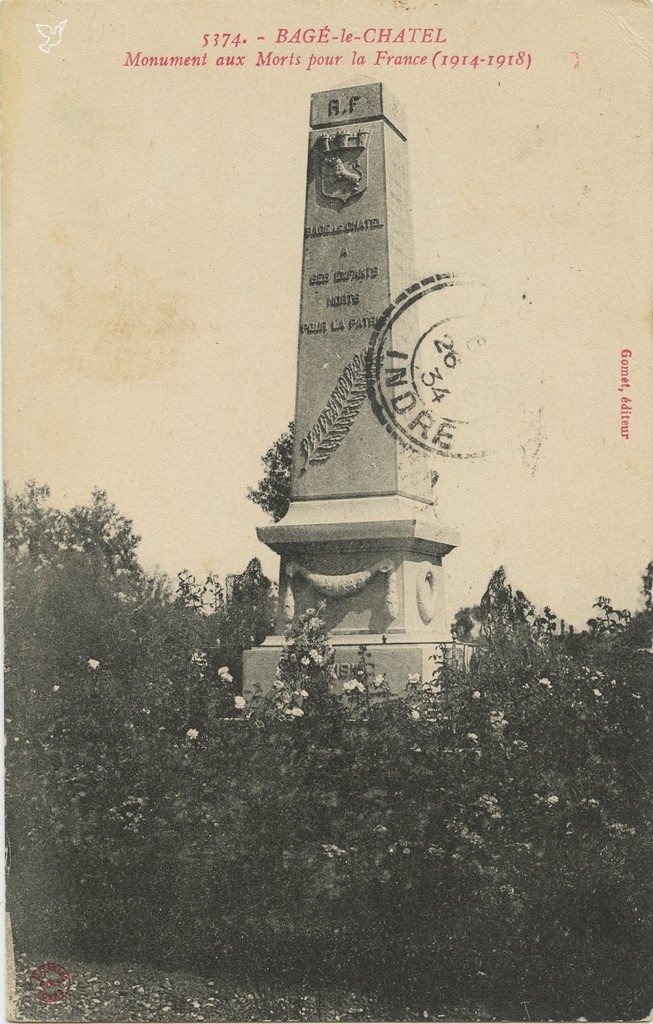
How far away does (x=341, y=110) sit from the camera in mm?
7539

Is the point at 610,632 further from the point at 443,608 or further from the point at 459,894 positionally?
the point at 459,894

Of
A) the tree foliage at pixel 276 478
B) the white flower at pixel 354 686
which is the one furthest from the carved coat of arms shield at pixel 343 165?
the white flower at pixel 354 686

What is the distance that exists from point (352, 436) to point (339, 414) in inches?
6.9

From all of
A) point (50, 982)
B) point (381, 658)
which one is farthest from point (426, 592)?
point (50, 982)

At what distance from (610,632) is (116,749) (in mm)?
3096

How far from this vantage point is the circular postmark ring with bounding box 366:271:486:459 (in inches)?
276

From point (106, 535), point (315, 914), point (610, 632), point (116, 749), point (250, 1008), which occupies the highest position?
point (106, 535)

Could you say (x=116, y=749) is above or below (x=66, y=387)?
below

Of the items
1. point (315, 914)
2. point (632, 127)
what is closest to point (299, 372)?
point (632, 127)

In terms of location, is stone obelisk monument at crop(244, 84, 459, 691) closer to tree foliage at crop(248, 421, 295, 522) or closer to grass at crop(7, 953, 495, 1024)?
tree foliage at crop(248, 421, 295, 522)

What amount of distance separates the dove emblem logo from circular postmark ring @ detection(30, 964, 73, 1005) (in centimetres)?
533

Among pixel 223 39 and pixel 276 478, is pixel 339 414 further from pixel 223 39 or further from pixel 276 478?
pixel 276 478

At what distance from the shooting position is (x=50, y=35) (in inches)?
266

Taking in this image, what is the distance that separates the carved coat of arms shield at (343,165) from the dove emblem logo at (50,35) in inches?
72.9
